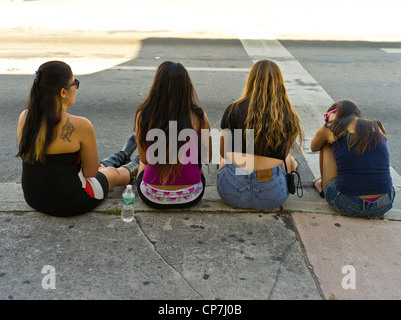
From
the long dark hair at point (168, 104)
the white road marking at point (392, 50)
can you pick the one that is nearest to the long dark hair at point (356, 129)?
the long dark hair at point (168, 104)

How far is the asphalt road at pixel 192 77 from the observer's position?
651 centimetres

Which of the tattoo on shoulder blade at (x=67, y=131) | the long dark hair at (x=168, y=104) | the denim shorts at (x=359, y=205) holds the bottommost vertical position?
the denim shorts at (x=359, y=205)

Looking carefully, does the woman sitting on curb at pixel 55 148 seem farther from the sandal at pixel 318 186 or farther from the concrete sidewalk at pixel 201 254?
the sandal at pixel 318 186

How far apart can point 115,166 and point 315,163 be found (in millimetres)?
2230

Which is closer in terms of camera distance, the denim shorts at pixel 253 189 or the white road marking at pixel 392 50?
the denim shorts at pixel 253 189

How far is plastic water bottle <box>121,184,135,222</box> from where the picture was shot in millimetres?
3906

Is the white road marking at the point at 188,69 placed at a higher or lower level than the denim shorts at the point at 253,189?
lower

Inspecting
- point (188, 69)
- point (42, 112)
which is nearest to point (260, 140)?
point (42, 112)

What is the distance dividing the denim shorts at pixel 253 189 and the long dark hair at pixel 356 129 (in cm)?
58

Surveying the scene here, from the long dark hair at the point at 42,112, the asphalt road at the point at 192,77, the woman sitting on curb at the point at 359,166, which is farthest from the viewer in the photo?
the asphalt road at the point at 192,77

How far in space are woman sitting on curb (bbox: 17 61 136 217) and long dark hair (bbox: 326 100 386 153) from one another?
203cm

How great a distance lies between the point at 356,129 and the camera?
3.95 m

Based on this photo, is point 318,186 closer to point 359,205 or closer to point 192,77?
point 359,205

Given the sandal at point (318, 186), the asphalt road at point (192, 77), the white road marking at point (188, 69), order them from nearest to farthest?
1. the sandal at point (318, 186)
2. the asphalt road at point (192, 77)
3. the white road marking at point (188, 69)
